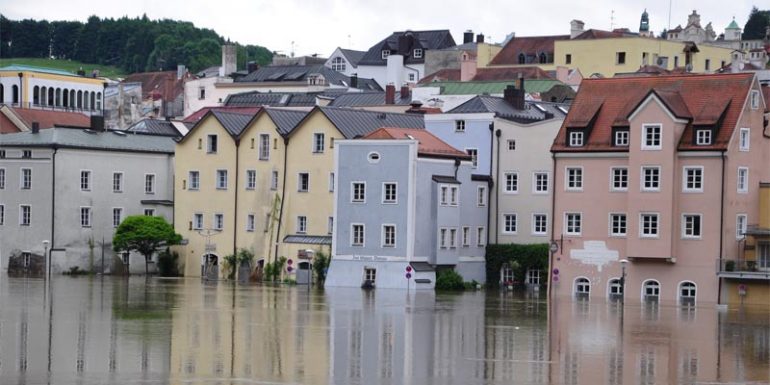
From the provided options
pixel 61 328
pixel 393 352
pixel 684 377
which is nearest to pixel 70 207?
pixel 61 328

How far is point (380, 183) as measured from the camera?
249 ft

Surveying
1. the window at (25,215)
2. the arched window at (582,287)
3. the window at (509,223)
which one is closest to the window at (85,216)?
the window at (25,215)

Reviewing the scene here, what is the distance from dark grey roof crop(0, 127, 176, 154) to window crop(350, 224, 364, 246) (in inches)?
707

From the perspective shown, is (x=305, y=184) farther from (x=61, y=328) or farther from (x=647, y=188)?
(x=61, y=328)

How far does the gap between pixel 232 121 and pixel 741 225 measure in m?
26.9

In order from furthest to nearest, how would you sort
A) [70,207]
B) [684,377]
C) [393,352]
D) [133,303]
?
[70,207], [133,303], [393,352], [684,377]

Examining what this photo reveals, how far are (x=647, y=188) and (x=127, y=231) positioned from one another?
27.5 m

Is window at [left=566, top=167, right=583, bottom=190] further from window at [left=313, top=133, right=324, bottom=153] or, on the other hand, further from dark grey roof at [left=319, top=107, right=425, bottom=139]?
window at [left=313, top=133, right=324, bottom=153]

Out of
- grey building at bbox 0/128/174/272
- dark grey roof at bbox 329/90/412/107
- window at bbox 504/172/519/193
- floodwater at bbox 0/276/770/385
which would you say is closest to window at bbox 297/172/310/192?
window at bbox 504/172/519/193

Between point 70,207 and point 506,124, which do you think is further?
point 70,207

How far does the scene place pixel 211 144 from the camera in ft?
277

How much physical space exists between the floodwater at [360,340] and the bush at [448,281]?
6338 mm

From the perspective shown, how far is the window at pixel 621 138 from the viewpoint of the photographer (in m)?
72.3

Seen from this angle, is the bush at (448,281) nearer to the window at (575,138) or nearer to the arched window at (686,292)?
the window at (575,138)
